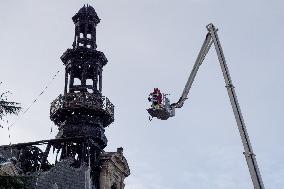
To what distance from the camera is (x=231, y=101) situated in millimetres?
14055

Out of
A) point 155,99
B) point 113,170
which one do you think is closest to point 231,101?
point 155,99

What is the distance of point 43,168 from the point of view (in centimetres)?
3506

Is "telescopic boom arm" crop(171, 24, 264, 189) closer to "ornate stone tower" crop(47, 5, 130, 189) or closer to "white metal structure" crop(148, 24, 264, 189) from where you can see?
"white metal structure" crop(148, 24, 264, 189)

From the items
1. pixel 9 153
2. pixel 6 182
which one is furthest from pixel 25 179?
pixel 9 153

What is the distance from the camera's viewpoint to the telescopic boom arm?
12.7 metres

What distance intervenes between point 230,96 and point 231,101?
21 centimetres

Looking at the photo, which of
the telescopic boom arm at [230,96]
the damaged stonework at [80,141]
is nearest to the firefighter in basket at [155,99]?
the telescopic boom arm at [230,96]

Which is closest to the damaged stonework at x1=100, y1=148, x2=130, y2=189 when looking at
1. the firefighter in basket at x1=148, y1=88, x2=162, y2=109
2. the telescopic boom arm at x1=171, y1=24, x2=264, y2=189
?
the telescopic boom arm at x1=171, y1=24, x2=264, y2=189

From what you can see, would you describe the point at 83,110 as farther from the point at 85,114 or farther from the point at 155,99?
the point at 155,99

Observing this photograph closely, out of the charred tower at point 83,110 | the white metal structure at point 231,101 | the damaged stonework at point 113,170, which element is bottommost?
the white metal structure at point 231,101

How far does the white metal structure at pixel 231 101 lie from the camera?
1275 centimetres

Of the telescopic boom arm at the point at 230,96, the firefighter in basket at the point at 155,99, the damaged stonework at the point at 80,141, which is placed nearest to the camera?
the telescopic boom arm at the point at 230,96

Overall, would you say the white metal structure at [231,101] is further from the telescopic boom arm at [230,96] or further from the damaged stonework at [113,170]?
the damaged stonework at [113,170]

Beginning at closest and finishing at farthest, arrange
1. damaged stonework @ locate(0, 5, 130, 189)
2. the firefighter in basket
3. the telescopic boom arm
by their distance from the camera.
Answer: the telescopic boom arm < the firefighter in basket < damaged stonework @ locate(0, 5, 130, 189)
